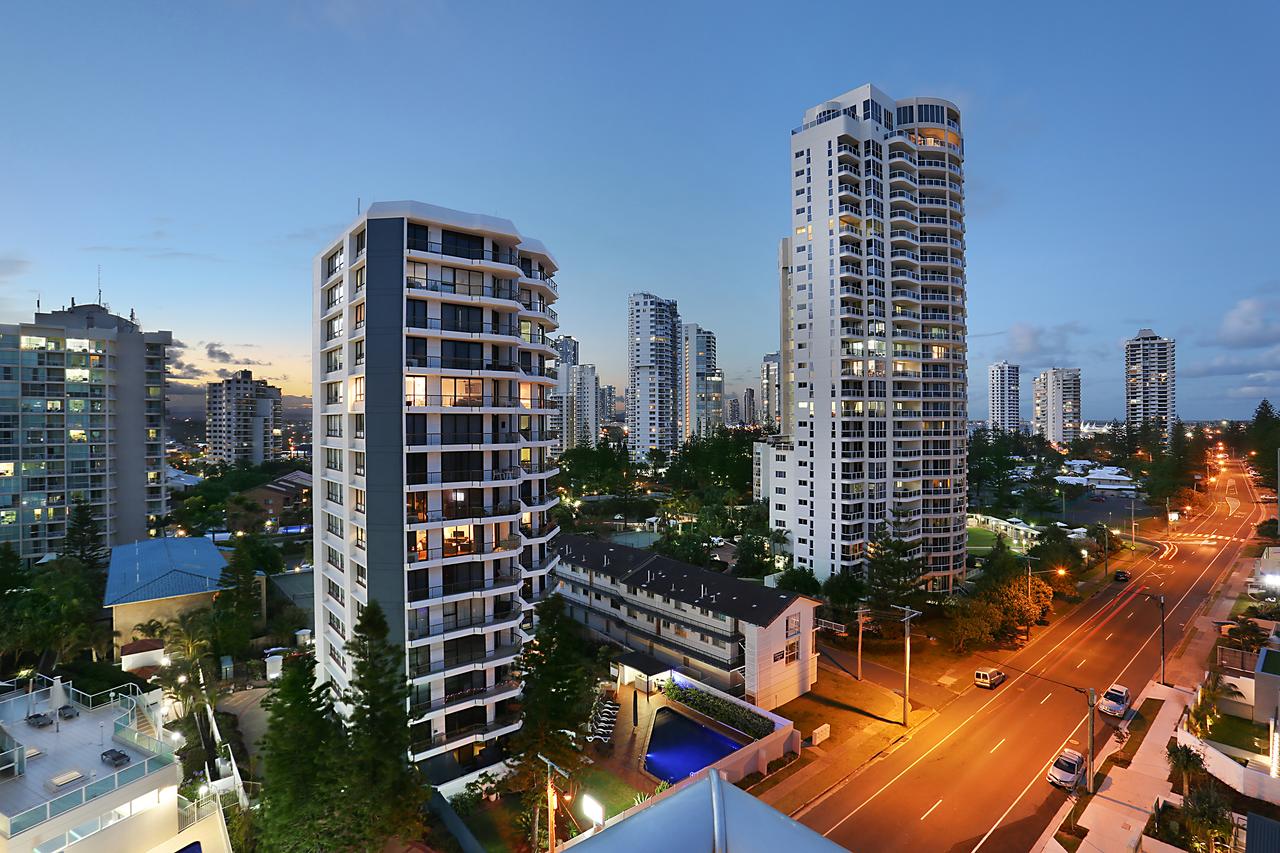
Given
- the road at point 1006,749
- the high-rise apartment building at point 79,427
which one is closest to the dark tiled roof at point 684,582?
the road at point 1006,749

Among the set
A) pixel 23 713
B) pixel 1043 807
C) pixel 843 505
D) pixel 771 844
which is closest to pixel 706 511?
pixel 843 505

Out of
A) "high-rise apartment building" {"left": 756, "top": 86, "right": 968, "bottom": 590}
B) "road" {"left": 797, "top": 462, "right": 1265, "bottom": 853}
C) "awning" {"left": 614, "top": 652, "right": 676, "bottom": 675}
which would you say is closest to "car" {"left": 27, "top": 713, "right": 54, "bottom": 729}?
"awning" {"left": 614, "top": 652, "right": 676, "bottom": 675}

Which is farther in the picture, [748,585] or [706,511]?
[706,511]

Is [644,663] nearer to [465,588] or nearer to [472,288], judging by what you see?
[465,588]

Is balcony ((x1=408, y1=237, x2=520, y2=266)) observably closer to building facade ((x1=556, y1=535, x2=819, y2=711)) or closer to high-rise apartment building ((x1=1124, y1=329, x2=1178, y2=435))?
building facade ((x1=556, y1=535, x2=819, y2=711))

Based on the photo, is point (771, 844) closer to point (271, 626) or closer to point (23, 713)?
point (23, 713)

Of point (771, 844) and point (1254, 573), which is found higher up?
point (771, 844)

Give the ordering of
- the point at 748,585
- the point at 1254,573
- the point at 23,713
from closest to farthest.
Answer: the point at 23,713
the point at 748,585
the point at 1254,573
